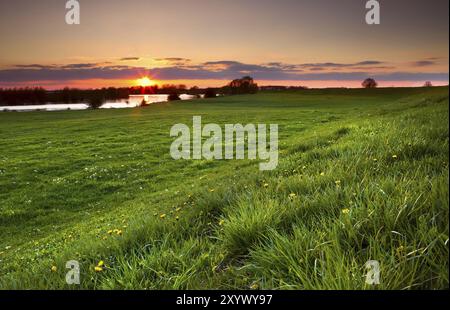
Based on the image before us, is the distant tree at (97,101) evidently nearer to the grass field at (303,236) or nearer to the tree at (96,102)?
the tree at (96,102)

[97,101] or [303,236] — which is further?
[97,101]

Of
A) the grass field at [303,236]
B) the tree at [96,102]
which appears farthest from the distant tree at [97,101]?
the grass field at [303,236]

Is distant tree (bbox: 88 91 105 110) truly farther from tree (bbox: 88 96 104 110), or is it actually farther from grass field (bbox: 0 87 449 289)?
grass field (bbox: 0 87 449 289)

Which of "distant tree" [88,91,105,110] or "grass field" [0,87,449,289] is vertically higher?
"distant tree" [88,91,105,110]

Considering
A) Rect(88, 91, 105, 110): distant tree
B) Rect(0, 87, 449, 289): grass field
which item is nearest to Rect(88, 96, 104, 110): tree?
Rect(88, 91, 105, 110): distant tree

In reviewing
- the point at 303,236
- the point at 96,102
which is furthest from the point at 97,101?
the point at 303,236

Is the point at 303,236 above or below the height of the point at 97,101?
below

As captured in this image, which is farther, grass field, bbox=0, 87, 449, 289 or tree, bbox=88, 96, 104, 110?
tree, bbox=88, 96, 104, 110

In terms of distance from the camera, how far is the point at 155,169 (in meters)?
19.2

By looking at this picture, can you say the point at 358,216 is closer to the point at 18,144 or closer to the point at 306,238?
the point at 306,238

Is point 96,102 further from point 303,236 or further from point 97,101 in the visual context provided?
point 303,236

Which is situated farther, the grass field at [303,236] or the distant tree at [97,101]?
the distant tree at [97,101]
